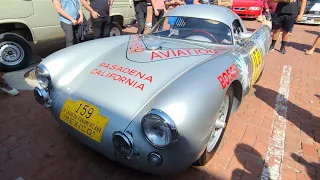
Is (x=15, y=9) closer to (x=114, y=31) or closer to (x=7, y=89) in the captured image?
(x=7, y=89)

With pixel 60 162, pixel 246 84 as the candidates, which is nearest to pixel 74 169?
pixel 60 162

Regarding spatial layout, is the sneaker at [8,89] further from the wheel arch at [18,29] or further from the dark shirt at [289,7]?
the dark shirt at [289,7]

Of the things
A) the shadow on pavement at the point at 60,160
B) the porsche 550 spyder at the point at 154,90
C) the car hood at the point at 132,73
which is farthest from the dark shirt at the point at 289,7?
the shadow on pavement at the point at 60,160

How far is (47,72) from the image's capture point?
2.23 metres

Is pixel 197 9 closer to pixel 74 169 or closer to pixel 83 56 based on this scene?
pixel 83 56

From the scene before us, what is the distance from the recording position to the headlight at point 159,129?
1.55m

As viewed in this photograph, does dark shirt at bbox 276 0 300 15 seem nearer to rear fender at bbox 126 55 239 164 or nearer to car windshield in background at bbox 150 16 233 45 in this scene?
car windshield in background at bbox 150 16 233 45

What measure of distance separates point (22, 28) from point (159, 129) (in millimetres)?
3850

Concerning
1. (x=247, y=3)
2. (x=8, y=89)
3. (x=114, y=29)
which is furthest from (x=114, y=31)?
(x=247, y=3)

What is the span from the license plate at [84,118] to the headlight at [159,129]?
382 mm

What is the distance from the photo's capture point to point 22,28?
13.9ft

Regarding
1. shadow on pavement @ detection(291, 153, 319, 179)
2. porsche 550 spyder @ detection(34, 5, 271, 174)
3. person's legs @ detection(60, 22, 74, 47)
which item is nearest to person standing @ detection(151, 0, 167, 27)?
person's legs @ detection(60, 22, 74, 47)

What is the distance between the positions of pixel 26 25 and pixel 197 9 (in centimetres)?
298

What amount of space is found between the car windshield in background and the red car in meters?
9.17
